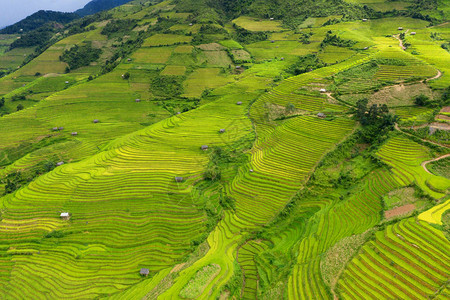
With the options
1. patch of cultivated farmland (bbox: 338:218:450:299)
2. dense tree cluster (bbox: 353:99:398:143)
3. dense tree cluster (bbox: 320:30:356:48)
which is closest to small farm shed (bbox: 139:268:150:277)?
patch of cultivated farmland (bbox: 338:218:450:299)

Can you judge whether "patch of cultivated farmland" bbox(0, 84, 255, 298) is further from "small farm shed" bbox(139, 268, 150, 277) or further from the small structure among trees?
"small farm shed" bbox(139, 268, 150, 277)

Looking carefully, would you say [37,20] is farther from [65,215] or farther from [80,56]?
[65,215]

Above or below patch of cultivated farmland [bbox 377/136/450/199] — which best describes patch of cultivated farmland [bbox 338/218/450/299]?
below

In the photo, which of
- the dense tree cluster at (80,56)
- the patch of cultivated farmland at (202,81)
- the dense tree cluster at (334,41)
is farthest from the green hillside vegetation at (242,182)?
the dense tree cluster at (80,56)

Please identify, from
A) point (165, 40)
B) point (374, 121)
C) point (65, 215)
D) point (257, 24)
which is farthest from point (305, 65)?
point (65, 215)

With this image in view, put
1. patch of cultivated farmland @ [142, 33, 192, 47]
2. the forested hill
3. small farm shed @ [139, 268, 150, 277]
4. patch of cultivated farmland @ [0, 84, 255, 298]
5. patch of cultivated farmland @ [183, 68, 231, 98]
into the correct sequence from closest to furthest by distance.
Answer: small farm shed @ [139, 268, 150, 277], patch of cultivated farmland @ [0, 84, 255, 298], patch of cultivated farmland @ [183, 68, 231, 98], patch of cultivated farmland @ [142, 33, 192, 47], the forested hill
